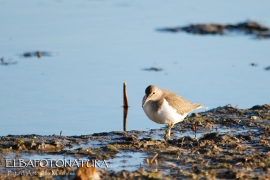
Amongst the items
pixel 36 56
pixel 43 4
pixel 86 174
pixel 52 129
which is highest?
pixel 43 4

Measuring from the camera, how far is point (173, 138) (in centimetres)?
956

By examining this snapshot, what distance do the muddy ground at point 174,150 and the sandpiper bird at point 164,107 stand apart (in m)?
0.29

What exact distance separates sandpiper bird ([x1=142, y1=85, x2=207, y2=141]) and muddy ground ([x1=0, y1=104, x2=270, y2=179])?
0.29 metres

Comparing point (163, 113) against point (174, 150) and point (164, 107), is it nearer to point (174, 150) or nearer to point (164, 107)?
point (164, 107)

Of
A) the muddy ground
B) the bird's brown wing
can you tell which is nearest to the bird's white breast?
the bird's brown wing

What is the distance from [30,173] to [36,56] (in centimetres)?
760

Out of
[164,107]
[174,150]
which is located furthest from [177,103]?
[174,150]

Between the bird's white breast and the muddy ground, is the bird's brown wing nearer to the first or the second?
the bird's white breast

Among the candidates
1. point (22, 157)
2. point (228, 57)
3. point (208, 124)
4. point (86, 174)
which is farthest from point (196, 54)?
point (86, 174)

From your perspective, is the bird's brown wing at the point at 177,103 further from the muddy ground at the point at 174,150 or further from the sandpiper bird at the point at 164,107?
the muddy ground at the point at 174,150

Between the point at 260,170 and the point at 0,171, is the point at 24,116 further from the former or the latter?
the point at 260,170

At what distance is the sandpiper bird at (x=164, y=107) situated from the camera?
9430 mm

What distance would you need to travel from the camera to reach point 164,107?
9.46 m

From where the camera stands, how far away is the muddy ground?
7359mm
